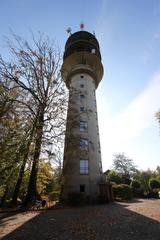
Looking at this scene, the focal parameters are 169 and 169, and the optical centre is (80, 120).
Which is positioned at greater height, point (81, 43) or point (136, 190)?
point (81, 43)

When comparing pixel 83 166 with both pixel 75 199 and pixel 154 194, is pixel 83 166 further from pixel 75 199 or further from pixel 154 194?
pixel 154 194

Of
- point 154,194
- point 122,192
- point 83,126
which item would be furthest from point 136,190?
point 83,126

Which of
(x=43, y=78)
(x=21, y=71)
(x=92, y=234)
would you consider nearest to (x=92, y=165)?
(x=43, y=78)

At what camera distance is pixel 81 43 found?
31484 millimetres

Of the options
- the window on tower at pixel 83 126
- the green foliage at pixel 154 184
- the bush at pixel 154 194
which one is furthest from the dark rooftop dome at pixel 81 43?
the green foliage at pixel 154 184

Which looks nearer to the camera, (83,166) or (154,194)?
(83,166)

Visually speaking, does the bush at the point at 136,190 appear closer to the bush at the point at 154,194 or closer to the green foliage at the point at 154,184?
the bush at the point at 154,194

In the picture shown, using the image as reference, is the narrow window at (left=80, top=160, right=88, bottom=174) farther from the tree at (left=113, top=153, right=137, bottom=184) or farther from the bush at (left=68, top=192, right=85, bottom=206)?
the tree at (left=113, top=153, right=137, bottom=184)

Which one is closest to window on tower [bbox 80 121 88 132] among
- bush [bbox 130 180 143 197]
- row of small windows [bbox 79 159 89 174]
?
row of small windows [bbox 79 159 89 174]

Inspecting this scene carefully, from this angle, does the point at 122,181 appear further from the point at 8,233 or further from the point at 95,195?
the point at 8,233

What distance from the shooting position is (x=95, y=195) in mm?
22172

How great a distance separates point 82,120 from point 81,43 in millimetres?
15123

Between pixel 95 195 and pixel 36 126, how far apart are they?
1508 cm

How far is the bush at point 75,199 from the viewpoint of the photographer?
19.5m
